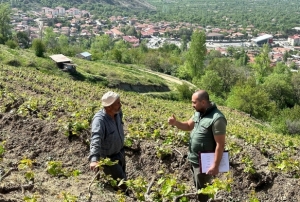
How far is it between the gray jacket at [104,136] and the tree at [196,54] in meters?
43.6

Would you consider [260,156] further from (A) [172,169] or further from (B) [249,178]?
(A) [172,169]

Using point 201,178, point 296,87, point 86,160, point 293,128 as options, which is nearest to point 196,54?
point 296,87

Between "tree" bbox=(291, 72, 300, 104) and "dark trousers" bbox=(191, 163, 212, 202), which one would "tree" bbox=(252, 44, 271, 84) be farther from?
"dark trousers" bbox=(191, 163, 212, 202)

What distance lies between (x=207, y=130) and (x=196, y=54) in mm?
44782

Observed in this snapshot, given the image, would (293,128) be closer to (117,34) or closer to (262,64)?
(262,64)

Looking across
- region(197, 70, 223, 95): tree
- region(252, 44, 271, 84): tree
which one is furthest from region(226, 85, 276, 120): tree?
region(252, 44, 271, 84): tree

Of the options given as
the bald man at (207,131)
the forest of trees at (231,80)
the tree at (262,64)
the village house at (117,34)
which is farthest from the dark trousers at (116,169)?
the village house at (117,34)

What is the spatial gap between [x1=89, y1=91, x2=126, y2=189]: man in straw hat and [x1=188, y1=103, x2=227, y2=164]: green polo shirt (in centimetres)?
98

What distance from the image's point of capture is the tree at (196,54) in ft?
155

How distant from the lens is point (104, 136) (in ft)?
15.1

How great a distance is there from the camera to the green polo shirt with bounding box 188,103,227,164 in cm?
436

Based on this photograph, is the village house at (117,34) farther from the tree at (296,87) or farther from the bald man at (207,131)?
the bald man at (207,131)

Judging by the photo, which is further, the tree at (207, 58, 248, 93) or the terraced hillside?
the tree at (207, 58, 248, 93)

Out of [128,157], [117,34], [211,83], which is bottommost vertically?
[117,34]
